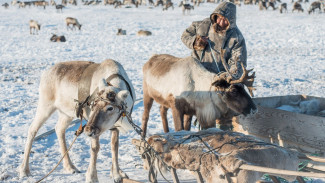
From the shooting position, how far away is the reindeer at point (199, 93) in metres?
4.30

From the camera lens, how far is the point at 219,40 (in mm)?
4805

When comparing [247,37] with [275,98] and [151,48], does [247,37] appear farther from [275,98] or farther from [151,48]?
[275,98]

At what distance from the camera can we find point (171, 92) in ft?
15.4

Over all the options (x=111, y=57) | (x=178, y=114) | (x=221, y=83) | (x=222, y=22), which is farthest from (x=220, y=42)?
(x=111, y=57)

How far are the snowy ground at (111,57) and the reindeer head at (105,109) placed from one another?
37.0 inches

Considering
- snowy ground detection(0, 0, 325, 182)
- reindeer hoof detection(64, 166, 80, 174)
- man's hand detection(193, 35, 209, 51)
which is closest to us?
reindeer hoof detection(64, 166, 80, 174)

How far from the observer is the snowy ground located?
491 centimetres

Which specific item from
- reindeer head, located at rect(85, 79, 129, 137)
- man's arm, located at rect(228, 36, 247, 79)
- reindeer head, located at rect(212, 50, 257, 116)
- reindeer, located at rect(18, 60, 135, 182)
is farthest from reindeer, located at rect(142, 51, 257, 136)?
reindeer head, located at rect(85, 79, 129, 137)

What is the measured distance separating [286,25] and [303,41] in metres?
6.73

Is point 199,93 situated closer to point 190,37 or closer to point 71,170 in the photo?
point 190,37

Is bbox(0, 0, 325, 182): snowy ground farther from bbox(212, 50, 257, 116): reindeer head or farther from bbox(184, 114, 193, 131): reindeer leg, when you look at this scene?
bbox(212, 50, 257, 116): reindeer head

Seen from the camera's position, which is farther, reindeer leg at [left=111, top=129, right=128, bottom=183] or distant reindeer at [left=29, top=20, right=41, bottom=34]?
distant reindeer at [left=29, top=20, right=41, bottom=34]

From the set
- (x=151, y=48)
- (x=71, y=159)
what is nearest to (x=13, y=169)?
(x=71, y=159)

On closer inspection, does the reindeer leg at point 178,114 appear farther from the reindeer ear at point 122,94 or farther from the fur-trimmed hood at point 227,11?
the fur-trimmed hood at point 227,11
